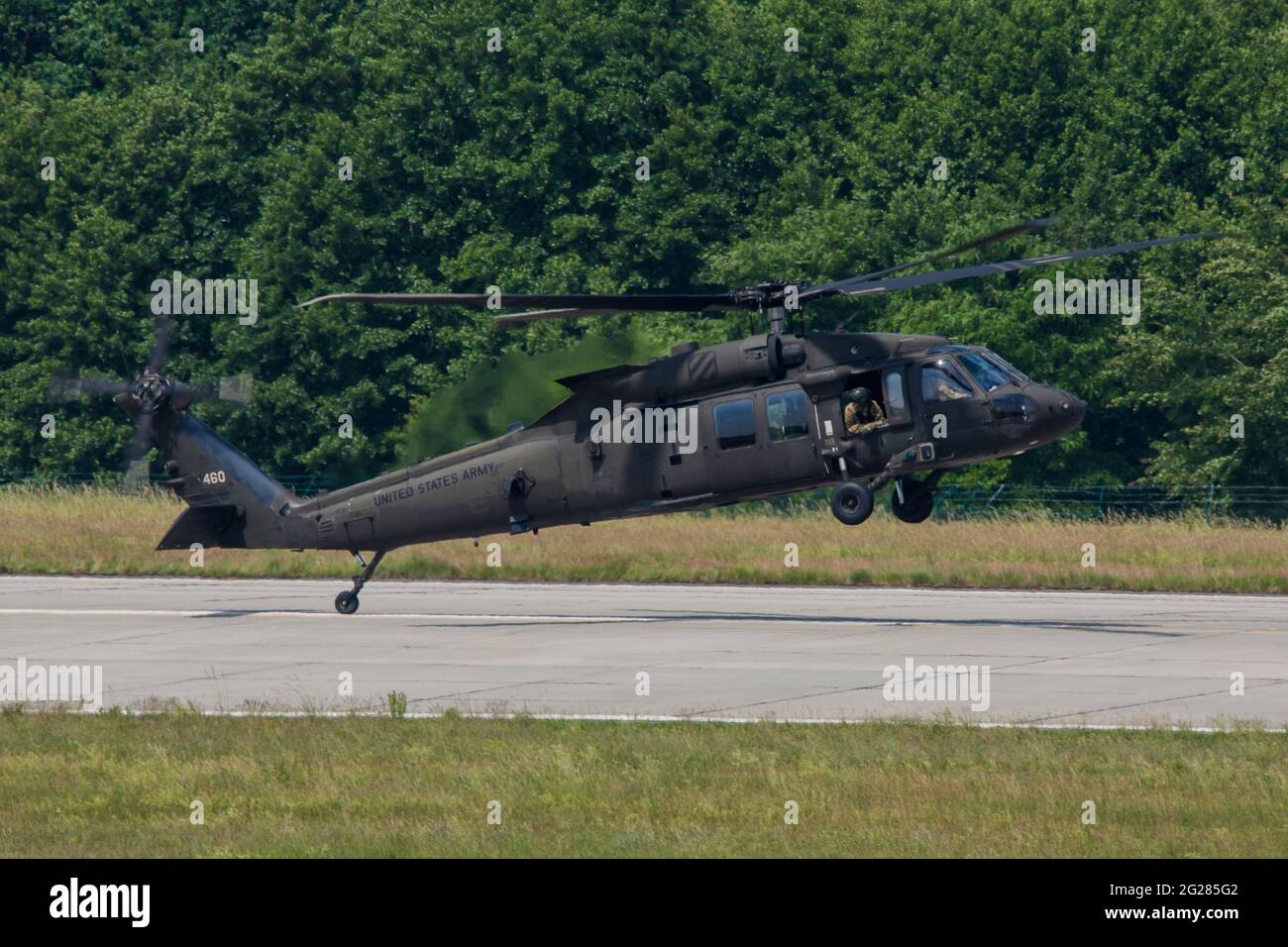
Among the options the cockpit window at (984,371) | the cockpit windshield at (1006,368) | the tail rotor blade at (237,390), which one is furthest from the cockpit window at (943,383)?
the tail rotor blade at (237,390)

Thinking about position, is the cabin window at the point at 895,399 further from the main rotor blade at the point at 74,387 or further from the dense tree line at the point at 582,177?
the dense tree line at the point at 582,177

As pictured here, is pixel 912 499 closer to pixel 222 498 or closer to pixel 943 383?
pixel 943 383

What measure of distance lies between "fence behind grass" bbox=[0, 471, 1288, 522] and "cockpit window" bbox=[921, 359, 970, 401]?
23.0 m

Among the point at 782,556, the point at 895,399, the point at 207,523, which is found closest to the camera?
the point at 895,399

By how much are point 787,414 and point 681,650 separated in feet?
11.4

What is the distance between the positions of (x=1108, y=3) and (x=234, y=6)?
120 feet

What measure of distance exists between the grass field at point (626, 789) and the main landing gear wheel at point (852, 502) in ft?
22.6

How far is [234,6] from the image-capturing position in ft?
254

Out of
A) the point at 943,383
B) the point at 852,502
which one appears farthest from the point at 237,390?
the point at 943,383

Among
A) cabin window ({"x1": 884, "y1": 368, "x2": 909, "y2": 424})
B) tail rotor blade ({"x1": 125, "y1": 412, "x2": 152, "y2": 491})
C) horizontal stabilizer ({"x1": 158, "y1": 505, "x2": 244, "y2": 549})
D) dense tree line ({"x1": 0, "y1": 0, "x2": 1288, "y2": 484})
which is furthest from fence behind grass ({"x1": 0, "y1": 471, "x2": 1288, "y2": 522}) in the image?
cabin window ({"x1": 884, "y1": 368, "x2": 909, "y2": 424})

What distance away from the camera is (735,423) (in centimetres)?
2402

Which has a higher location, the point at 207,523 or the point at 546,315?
the point at 546,315

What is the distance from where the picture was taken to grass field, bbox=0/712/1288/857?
39.9ft
